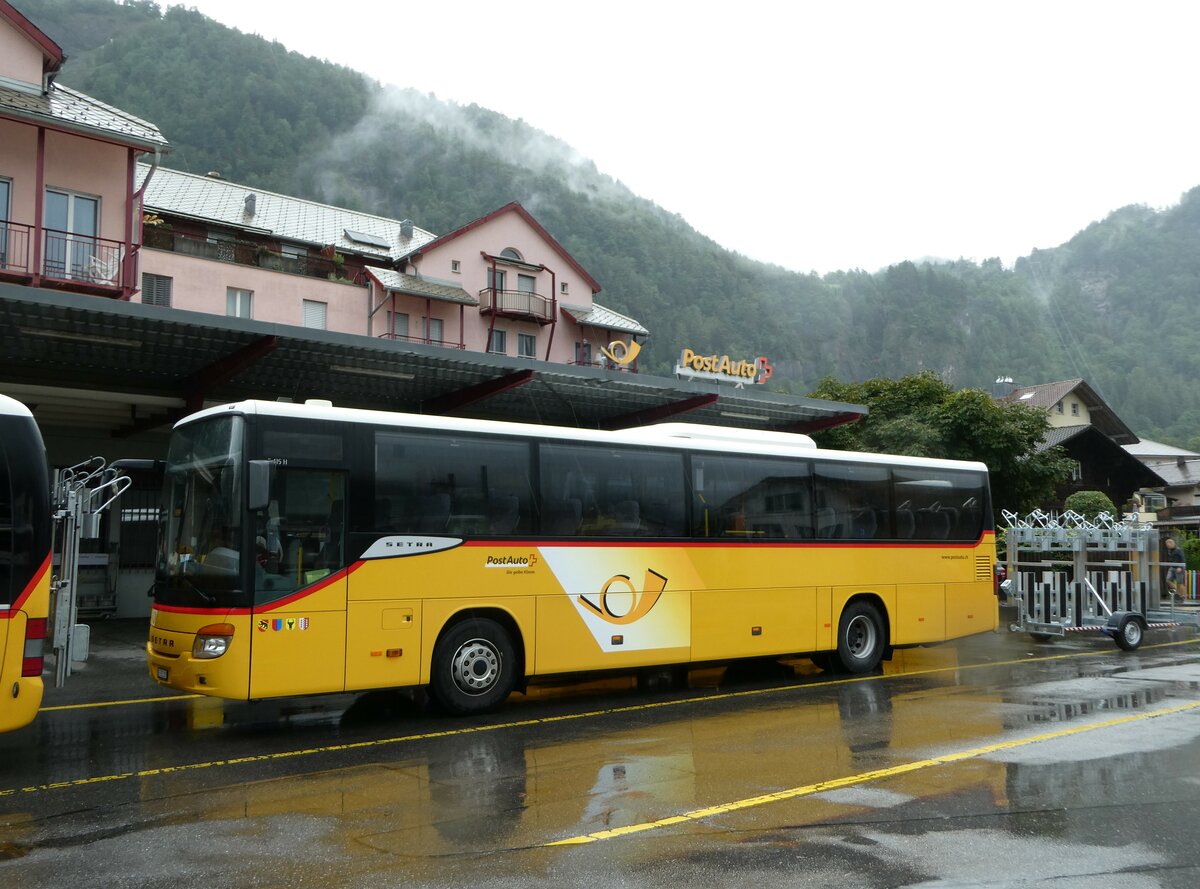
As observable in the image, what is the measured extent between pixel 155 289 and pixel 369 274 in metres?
9.30

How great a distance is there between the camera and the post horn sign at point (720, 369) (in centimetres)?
3316


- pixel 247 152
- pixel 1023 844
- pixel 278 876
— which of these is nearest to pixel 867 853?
pixel 1023 844

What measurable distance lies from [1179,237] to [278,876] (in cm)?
20509

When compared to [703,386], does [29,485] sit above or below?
below

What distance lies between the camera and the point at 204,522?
32.3ft

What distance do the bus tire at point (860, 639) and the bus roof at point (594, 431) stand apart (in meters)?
2.11

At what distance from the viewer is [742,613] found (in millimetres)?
13336

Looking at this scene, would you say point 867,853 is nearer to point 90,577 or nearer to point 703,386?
point 703,386

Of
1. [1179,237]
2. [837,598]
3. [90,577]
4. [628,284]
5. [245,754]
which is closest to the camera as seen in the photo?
[245,754]

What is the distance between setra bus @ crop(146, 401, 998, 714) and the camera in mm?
9711

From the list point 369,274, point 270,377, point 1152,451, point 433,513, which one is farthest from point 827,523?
point 1152,451

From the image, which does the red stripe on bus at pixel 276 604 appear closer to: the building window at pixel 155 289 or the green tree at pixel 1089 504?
the building window at pixel 155 289

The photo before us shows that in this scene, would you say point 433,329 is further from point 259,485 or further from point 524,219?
point 259,485

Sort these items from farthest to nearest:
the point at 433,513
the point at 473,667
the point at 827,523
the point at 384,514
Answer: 1. the point at 827,523
2. the point at 473,667
3. the point at 433,513
4. the point at 384,514
